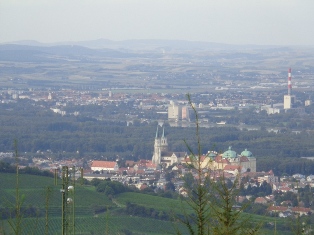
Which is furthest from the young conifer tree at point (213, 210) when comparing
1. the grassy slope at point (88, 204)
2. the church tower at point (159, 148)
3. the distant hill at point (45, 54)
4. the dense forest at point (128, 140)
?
the distant hill at point (45, 54)

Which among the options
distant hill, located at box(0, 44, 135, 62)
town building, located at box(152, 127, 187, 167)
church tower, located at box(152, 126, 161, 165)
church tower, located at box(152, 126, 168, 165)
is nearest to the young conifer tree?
town building, located at box(152, 127, 187, 167)

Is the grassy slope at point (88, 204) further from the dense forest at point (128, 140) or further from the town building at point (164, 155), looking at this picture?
the dense forest at point (128, 140)

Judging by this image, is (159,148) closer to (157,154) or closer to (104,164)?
(157,154)

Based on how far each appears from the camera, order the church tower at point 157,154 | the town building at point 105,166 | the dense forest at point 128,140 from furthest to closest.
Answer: the dense forest at point 128,140 < the church tower at point 157,154 < the town building at point 105,166

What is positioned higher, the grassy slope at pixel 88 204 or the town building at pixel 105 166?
the grassy slope at pixel 88 204

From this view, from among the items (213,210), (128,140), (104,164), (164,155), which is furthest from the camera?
(128,140)

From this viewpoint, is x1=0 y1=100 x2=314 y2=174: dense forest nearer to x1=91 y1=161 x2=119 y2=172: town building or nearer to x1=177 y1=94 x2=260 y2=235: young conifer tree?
x1=91 y1=161 x2=119 y2=172: town building

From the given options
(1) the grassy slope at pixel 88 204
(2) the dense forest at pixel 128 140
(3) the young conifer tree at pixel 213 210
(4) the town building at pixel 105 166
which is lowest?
(2) the dense forest at pixel 128 140

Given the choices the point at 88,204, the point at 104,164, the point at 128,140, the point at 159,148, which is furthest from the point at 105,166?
the point at 88,204
